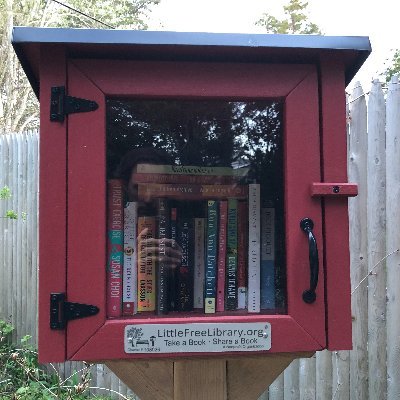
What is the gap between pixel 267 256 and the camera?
3.86 feet

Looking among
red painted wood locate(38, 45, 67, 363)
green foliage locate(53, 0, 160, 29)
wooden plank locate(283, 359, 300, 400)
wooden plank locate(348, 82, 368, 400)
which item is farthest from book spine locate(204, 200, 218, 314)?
green foliage locate(53, 0, 160, 29)

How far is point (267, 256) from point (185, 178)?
0.27m

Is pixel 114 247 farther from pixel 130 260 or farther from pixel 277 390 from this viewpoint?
pixel 277 390

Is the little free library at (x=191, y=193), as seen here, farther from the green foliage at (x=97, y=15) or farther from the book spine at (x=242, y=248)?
the green foliage at (x=97, y=15)

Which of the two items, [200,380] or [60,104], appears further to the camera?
[200,380]

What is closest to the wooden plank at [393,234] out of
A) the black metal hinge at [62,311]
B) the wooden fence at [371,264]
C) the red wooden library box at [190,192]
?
the wooden fence at [371,264]

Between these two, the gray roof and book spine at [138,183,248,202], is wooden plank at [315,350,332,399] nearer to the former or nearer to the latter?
book spine at [138,183,248,202]

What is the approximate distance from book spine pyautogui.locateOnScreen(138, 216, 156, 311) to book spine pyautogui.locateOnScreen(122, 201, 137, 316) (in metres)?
0.01

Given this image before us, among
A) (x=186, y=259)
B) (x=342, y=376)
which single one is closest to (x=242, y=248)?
(x=186, y=259)

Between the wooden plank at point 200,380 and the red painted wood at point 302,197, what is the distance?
0.25 m

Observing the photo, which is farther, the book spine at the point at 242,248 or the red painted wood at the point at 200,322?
the book spine at the point at 242,248

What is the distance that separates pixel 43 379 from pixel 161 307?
253cm

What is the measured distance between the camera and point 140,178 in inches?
46.6

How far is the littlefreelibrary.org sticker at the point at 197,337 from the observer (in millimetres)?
1077
